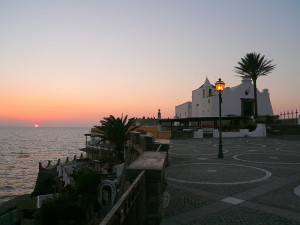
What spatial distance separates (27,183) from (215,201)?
35568 mm

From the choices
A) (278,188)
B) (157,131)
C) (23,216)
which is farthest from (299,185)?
(157,131)

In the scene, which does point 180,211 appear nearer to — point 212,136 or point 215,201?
point 215,201

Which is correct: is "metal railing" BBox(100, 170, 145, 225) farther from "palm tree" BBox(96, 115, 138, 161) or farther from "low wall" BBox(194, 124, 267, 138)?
"low wall" BBox(194, 124, 267, 138)

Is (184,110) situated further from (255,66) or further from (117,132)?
(117,132)

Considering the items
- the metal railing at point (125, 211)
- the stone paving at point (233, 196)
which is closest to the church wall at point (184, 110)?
the stone paving at point (233, 196)

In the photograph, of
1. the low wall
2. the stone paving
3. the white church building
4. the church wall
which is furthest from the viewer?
the church wall

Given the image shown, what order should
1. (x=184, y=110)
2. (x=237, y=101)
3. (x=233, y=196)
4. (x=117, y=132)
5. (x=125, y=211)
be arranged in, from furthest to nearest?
(x=184, y=110), (x=237, y=101), (x=117, y=132), (x=233, y=196), (x=125, y=211)

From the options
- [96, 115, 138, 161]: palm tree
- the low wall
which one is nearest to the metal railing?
[96, 115, 138, 161]: palm tree

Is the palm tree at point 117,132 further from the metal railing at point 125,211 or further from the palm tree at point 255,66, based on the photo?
the palm tree at point 255,66

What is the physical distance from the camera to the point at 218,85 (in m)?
16.6

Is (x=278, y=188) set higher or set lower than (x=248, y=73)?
lower

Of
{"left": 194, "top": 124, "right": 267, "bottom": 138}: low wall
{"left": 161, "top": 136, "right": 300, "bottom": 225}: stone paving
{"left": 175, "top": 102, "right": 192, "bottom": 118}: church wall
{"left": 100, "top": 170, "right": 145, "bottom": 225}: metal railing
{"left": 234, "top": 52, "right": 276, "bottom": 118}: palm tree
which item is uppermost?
{"left": 234, "top": 52, "right": 276, "bottom": 118}: palm tree

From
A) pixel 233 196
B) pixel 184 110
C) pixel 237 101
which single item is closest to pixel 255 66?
pixel 237 101

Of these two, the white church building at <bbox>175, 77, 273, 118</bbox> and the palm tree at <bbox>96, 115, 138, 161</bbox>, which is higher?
the white church building at <bbox>175, 77, 273, 118</bbox>
